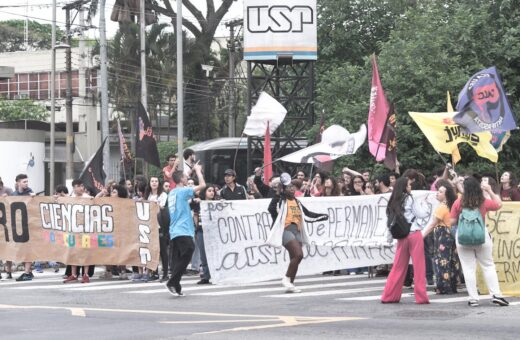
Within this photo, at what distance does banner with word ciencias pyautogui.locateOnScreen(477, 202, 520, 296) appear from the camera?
15.0 meters

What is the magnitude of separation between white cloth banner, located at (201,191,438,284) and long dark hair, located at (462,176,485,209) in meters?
3.23

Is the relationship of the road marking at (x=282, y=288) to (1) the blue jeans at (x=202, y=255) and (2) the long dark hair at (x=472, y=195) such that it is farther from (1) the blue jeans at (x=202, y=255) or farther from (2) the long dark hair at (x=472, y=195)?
(2) the long dark hair at (x=472, y=195)

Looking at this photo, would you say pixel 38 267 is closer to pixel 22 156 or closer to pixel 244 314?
pixel 244 314

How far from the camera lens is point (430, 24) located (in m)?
29.6

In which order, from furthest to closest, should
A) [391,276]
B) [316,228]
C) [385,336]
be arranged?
[316,228] → [391,276] → [385,336]

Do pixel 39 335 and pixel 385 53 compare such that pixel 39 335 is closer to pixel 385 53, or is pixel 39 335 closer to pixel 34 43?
pixel 385 53

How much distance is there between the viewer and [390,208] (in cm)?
1419

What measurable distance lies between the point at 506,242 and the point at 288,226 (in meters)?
2.95

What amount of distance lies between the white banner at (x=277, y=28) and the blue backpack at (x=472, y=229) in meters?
17.6

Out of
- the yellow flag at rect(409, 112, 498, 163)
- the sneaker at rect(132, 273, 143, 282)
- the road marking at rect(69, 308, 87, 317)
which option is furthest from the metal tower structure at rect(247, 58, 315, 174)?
the road marking at rect(69, 308, 87, 317)

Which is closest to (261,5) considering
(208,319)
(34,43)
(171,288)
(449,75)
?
(449,75)

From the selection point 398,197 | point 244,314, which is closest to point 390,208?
point 398,197

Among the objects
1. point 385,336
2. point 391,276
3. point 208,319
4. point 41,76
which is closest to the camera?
point 385,336

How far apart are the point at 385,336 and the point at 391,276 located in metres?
3.55
